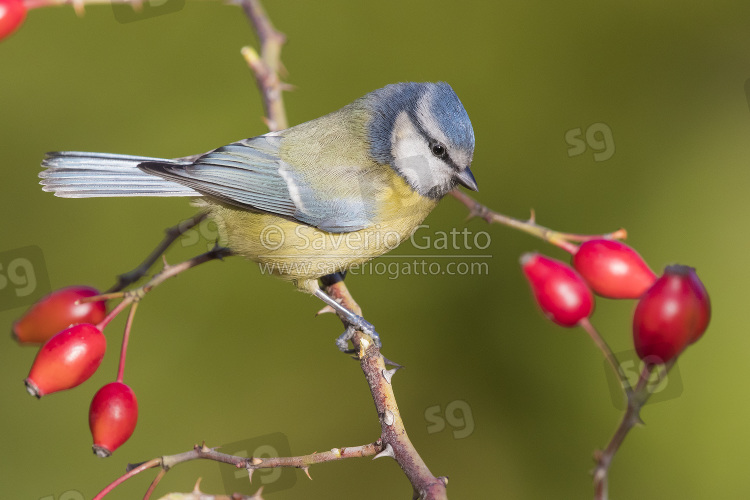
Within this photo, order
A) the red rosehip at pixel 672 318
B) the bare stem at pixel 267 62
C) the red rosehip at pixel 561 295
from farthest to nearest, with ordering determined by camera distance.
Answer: the bare stem at pixel 267 62
the red rosehip at pixel 561 295
the red rosehip at pixel 672 318

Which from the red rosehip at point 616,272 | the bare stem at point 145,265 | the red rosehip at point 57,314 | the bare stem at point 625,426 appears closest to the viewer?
the bare stem at point 625,426

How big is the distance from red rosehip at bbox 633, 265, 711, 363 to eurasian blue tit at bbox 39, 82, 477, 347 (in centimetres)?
112

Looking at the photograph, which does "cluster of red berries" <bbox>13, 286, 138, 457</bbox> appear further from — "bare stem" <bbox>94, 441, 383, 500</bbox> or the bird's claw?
the bird's claw

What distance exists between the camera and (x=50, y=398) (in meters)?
2.30

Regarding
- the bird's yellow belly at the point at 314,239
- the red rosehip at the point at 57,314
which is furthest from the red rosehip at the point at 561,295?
the red rosehip at the point at 57,314

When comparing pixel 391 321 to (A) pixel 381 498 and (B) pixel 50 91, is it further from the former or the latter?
A: (B) pixel 50 91

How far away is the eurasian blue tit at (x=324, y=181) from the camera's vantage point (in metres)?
2.17

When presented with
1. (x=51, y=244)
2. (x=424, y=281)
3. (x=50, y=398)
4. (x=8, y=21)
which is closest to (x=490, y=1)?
(x=424, y=281)

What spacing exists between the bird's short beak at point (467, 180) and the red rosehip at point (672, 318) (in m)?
1.10
